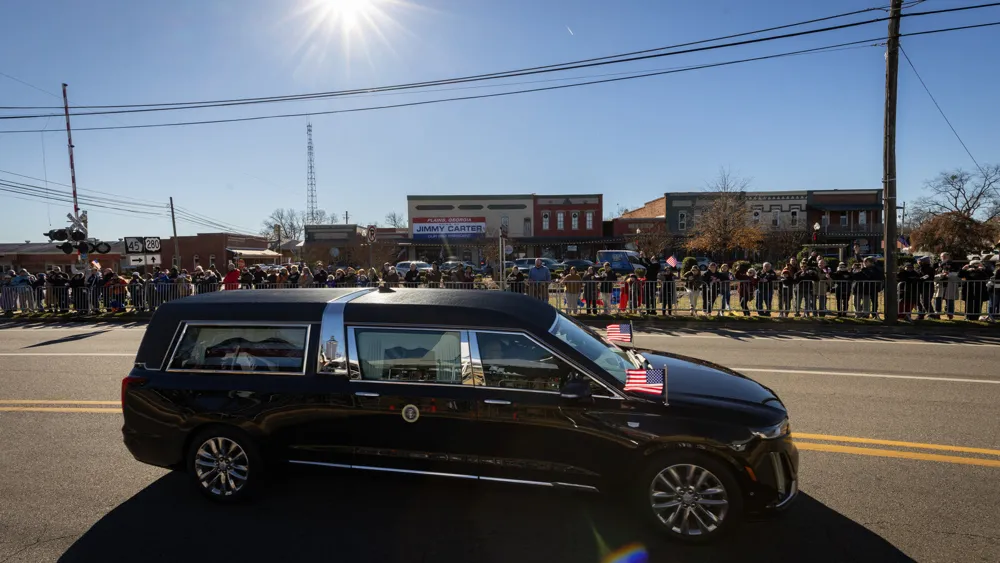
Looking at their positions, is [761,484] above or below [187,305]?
below

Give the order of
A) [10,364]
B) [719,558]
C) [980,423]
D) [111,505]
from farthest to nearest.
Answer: [10,364]
[980,423]
[111,505]
[719,558]

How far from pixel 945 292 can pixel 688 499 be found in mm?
14352

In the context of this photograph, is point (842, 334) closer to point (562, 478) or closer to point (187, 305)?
point (562, 478)

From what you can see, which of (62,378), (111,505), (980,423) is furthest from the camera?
(62,378)

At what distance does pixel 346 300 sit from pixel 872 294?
1487cm

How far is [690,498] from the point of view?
3588 mm

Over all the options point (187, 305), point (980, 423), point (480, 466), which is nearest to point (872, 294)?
point (980, 423)

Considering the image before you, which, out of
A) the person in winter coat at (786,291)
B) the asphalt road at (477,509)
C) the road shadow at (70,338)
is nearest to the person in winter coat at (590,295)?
the person in winter coat at (786,291)

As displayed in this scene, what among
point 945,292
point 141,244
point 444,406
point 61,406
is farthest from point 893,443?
point 141,244

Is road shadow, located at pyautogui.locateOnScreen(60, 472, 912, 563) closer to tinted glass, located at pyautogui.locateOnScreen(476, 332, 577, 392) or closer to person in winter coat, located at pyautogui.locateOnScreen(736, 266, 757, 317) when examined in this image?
tinted glass, located at pyautogui.locateOnScreen(476, 332, 577, 392)

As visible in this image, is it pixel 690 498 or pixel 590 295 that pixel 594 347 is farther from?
pixel 590 295

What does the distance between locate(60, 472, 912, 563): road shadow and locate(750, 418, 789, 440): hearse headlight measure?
723 millimetres

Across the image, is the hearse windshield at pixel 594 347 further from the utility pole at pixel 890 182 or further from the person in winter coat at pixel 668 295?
the utility pole at pixel 890 182

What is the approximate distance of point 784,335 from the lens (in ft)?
41.2
